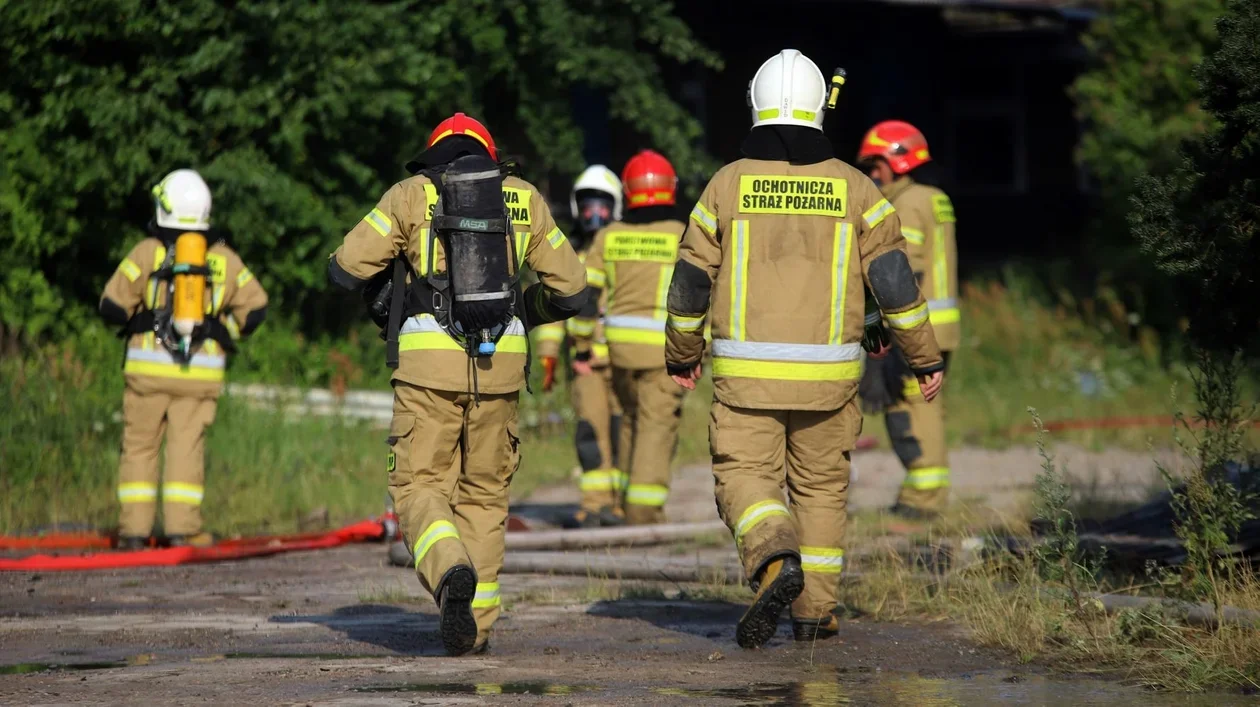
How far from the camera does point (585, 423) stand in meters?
9.91

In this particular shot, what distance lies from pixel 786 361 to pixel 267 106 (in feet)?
26.0

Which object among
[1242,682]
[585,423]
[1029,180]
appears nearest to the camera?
[1242,682]

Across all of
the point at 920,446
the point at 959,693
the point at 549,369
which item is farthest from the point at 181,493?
the point at 959,693

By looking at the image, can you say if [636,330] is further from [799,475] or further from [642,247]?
[799,475]

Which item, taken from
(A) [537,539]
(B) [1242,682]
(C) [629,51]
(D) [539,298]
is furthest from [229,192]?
(B) [1242,682]

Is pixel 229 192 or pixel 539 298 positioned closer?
pixel 539 298

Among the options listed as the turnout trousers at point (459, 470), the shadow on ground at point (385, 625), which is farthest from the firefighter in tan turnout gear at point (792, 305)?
the shadow on ground at point (385, 625)

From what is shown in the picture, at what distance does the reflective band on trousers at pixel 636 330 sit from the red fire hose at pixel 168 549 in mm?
→ 1678

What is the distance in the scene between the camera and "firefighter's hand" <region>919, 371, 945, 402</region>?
20.7 ft

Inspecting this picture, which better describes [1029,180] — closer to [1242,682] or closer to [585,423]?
[585,423]

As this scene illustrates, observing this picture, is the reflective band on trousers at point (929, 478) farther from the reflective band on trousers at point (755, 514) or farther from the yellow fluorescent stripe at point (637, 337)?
the reflective band on trousers at point (755, 514)

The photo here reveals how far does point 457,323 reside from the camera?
6.03m

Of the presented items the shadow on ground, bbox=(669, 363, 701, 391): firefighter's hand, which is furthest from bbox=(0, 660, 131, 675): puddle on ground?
bbox=(669, 363, 701, 391): firefighter's hand

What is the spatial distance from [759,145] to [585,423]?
12.8 ft
